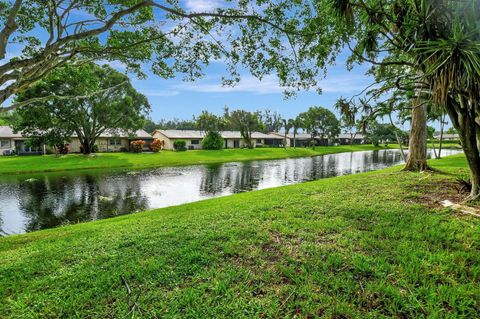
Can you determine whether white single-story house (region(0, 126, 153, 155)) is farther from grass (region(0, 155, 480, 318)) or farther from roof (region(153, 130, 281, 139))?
grass (region(0, 155, 480, 318))

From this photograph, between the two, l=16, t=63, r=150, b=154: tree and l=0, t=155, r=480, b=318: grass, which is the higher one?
l=16, t=63, r=150, b=154: tree

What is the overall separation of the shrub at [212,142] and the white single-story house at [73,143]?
1035 centimetres

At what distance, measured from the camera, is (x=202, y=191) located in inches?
626

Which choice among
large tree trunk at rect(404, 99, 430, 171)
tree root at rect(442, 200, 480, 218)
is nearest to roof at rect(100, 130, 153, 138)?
large tree trunk at rect(404, 99, 430, 171)

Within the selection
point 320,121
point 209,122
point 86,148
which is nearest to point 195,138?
point 209,122

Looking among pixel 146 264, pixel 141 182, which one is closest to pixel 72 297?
pixel 146 264

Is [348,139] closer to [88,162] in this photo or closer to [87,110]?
[87,110]

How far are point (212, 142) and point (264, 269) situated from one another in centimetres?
4324

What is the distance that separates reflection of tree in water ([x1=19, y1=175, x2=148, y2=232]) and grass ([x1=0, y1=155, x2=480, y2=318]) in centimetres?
471

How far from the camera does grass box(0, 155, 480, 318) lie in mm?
3070

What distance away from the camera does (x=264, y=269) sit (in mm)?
3838

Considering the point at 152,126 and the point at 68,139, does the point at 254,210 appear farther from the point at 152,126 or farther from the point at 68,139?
the point at 152,126

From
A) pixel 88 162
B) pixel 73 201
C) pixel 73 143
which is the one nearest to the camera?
Answer: pixel 73 201

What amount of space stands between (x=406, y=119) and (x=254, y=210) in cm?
1378
